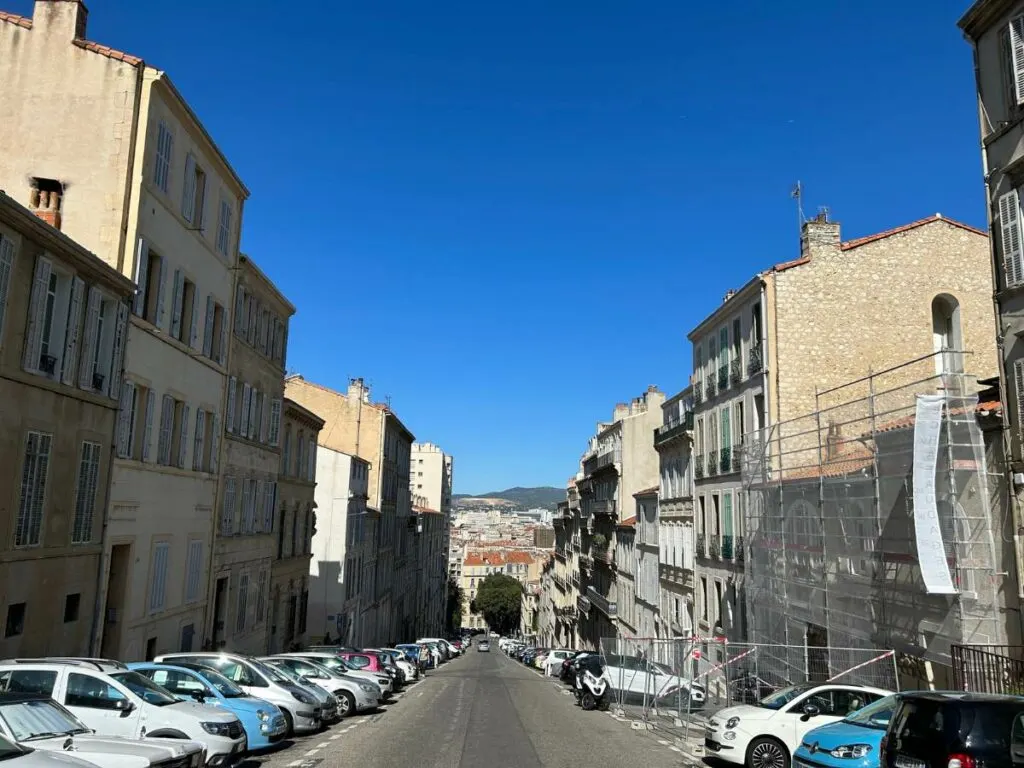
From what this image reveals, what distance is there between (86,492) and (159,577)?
15.1ft

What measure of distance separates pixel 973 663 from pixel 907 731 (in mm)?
7284

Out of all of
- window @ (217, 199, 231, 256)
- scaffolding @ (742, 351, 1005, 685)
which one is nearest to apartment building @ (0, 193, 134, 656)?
window @ (217, 199, 231, 256)

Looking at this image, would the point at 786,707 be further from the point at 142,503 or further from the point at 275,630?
the point at 275,630

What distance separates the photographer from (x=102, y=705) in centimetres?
1098

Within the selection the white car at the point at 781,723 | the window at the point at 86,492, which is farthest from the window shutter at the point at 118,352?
the white car at the point at 781,723

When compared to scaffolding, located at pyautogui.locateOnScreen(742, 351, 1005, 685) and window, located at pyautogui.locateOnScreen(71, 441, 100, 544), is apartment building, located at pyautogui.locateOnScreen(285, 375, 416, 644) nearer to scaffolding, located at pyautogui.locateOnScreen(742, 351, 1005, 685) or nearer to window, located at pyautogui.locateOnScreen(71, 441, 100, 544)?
scaffolding, located at pyautogui.locateOnScreen(742, 351, 1005, 685)

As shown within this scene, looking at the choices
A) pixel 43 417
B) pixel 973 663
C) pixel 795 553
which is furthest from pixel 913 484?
pixel 43 417

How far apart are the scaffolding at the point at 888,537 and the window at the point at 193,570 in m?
15.7

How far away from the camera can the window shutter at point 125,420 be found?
18.4 m

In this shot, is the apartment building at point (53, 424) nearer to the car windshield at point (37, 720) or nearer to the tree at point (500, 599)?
the car windshield at point (37, 720)

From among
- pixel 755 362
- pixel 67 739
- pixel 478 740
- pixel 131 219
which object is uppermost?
pixel 131 219

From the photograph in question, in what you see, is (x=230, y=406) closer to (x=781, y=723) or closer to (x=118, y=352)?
(x=118, y=352)

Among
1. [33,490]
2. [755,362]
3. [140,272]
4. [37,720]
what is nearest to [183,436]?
[140,272]

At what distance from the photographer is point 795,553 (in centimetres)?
2275
